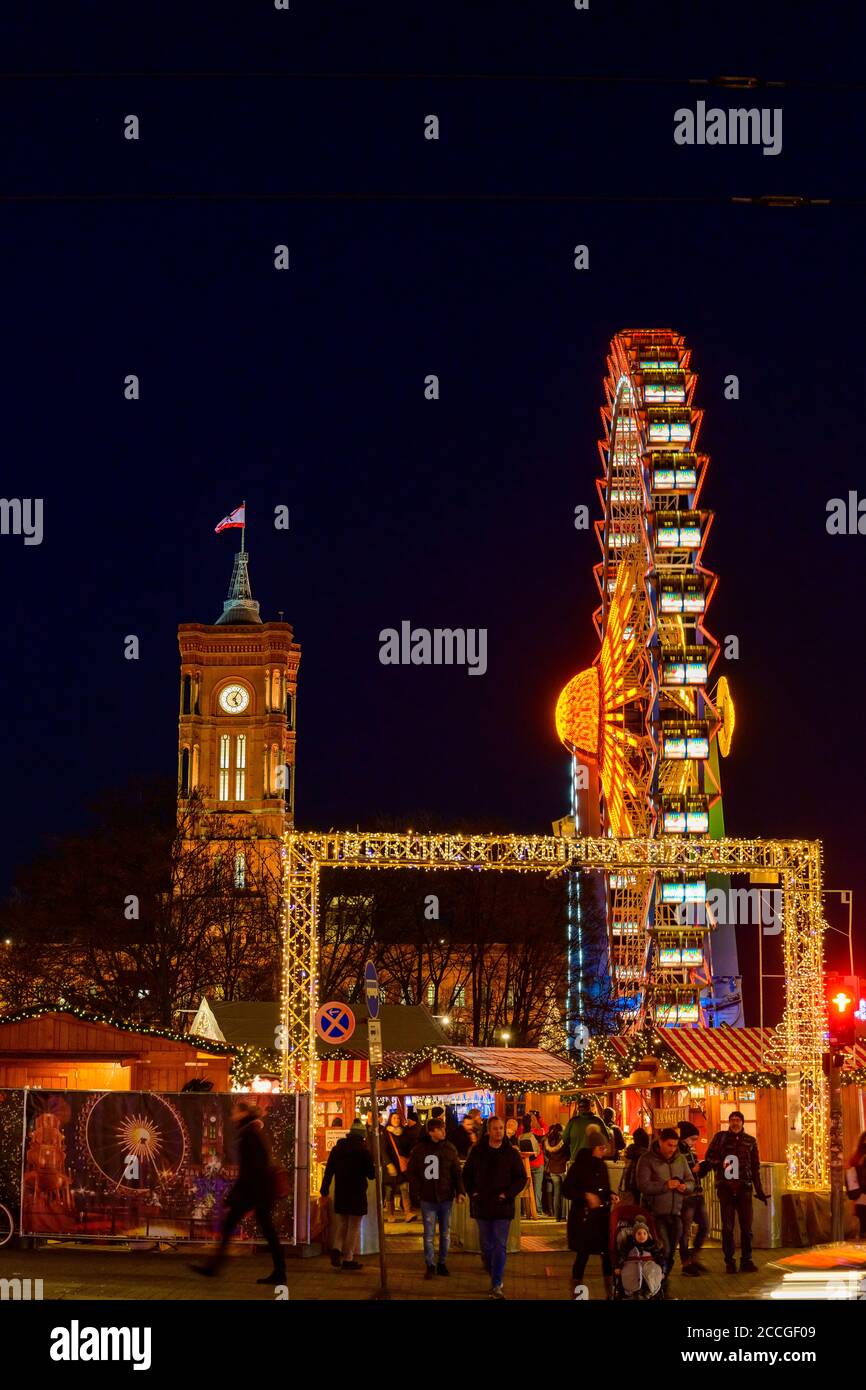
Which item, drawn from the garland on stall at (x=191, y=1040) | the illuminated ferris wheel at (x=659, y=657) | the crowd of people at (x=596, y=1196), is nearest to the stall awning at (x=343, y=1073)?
the garland on stall at (x=191, y=1040)

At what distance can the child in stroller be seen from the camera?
15977 millimetres

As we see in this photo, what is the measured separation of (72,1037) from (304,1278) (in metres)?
10.5

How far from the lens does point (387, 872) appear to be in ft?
239

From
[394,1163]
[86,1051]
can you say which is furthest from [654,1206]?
[86,1051]

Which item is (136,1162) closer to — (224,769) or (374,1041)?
(374,1041)

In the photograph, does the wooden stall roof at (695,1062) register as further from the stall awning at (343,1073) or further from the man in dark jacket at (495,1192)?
→ the man in dark jacket at (495,1192)

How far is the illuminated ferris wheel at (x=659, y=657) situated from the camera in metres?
58.6

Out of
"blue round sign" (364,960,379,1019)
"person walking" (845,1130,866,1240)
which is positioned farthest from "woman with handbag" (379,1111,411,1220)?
"blue round sign" (364,960,379,1019)

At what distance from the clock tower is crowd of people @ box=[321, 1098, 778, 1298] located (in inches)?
4462

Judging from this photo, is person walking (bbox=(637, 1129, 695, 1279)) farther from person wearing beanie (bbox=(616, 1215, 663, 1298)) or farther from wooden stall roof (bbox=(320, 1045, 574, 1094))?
wooden stall roof (bbox=(320, 1045, 574, 1094))

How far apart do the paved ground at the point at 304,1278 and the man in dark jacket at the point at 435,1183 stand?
0.33 metres

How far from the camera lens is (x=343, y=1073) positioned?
113ft
